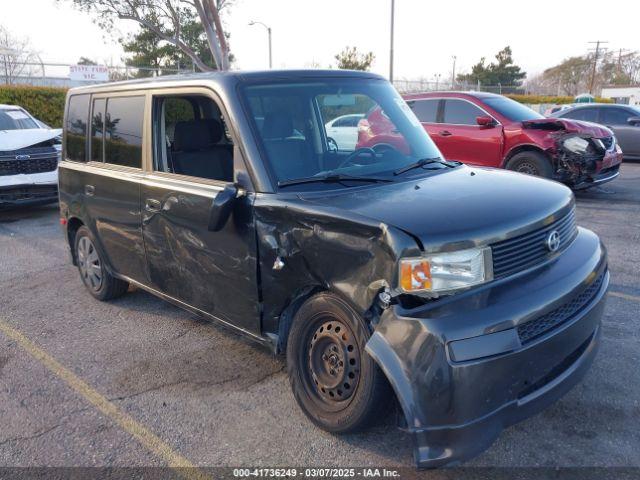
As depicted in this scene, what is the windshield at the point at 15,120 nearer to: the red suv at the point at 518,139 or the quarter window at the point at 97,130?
the quarter window at the point at 97,130

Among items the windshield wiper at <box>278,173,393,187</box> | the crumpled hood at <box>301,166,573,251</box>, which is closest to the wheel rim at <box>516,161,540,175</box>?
the crumpled hood at <box>301,166,573,251</box>

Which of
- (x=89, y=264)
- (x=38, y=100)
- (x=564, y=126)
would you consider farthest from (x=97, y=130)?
(x=38, y=100)

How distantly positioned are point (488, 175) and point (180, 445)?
2.44 m

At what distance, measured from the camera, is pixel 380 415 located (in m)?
2.83

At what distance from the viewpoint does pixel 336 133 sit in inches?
150

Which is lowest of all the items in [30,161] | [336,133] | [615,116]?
[30,161]

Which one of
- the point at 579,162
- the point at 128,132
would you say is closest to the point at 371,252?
the point at 128,132

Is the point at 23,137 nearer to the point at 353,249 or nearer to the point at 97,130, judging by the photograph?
the point at 97,130

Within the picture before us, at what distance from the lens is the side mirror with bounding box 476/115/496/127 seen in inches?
368

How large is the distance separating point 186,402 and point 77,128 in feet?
9.49

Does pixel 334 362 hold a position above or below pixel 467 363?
below

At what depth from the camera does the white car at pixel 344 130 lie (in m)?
3.76

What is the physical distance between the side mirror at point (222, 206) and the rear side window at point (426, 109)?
785 cm

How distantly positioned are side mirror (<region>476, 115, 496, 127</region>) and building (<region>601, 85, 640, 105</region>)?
2081 inches
